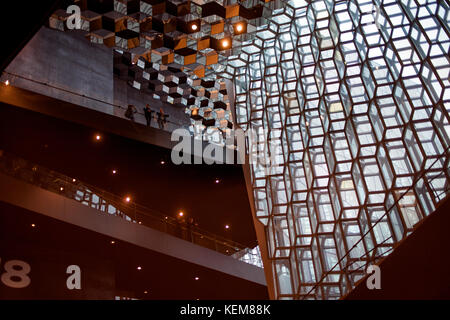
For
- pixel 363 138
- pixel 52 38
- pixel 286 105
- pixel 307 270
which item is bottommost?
pixel 307 270

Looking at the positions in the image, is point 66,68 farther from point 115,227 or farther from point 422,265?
point 422,265

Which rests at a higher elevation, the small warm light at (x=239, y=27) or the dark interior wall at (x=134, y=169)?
the small warm light at (x=239, y=27)

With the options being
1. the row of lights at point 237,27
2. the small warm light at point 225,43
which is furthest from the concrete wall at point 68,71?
the row of lights at point 237,27

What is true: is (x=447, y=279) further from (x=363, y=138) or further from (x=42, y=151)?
(x=42, y=151)

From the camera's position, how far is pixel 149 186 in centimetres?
1745

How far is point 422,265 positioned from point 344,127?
7906 mm

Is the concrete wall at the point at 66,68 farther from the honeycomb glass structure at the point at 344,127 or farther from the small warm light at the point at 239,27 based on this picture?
the honeycomb glass structure at the point at 344,127

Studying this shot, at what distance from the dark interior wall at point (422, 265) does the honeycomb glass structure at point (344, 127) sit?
3.76m

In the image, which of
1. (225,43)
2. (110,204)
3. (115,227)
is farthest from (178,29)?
(115,227)

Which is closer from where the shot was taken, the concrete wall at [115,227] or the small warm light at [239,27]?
the concrete wall at [115,227]

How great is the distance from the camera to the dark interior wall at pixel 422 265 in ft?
21.4

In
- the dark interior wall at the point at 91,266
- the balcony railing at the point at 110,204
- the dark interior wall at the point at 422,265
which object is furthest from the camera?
the dark interior wall at the point at 91,266

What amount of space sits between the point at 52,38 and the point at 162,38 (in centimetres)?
434

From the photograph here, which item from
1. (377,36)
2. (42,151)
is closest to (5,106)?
(42,151)
